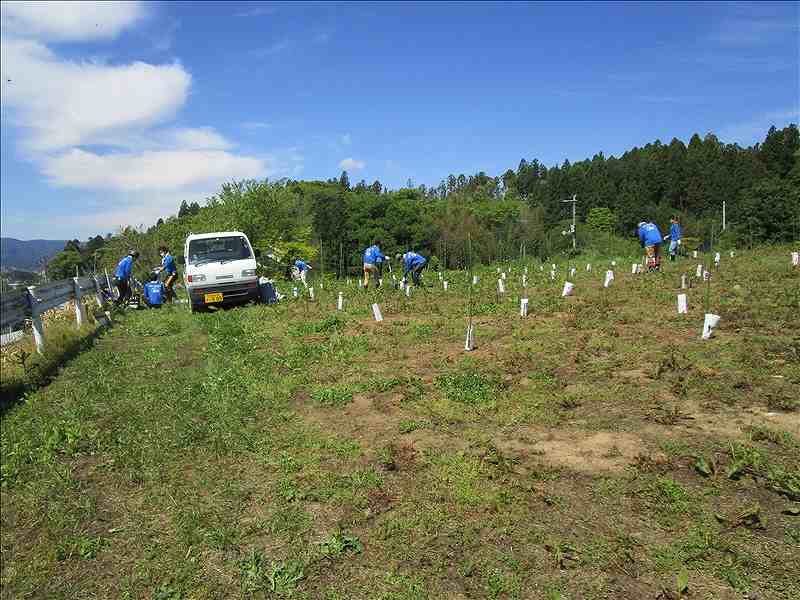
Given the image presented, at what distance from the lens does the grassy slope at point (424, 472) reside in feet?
10.6

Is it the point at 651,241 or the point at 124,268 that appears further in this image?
the point at 651,241

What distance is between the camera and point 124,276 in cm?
1526

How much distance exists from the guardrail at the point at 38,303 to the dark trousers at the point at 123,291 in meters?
1.95

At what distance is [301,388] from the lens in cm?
689

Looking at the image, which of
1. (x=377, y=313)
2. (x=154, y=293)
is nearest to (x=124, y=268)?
(x=154, y=293)

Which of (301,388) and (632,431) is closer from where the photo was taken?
(632,431)

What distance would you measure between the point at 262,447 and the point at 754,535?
159 inches

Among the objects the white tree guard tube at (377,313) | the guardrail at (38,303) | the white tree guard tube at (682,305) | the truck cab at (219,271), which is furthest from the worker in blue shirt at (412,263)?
A: the white tree guard tube at (682,305)

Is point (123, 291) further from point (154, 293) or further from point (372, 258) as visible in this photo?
point (372, 258)

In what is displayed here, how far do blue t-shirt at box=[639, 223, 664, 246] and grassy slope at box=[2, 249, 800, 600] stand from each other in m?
8.36

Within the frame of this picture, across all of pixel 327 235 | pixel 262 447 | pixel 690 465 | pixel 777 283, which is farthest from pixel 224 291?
pixel 327 235

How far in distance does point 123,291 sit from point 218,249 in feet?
11.8

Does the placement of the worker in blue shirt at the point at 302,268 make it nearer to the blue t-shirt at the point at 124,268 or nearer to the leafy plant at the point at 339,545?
the blue t-shirt at the point at 124,268

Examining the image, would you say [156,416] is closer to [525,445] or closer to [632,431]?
[525,445]
